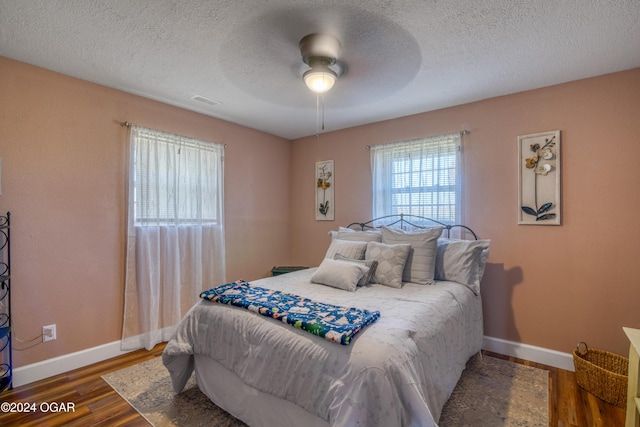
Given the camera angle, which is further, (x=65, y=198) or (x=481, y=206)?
(x=481, y=206)

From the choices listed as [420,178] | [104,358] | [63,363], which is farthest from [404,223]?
[63,363]

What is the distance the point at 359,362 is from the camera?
1.36 metres

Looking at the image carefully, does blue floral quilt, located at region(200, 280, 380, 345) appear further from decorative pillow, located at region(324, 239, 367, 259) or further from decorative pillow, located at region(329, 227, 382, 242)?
decorative pillow, located at region(329, 227, 382, 242)

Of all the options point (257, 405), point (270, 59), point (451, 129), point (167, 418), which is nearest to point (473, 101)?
point (451, 129)

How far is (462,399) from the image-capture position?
211cm

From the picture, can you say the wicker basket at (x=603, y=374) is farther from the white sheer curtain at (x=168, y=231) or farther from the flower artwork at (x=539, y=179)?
the white sheer curtain at (x=168, y=231)

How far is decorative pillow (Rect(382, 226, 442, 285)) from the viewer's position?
2.58 metres

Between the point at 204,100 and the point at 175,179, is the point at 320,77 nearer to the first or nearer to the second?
the point at 204,100

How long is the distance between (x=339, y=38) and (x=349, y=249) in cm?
172

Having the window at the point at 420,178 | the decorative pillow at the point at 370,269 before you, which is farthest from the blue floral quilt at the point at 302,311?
the window at the point at 420,178

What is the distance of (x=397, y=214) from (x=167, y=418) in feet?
8.86

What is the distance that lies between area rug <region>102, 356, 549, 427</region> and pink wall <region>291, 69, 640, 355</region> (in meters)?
0.52

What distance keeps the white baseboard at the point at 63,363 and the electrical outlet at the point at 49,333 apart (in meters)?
0.16

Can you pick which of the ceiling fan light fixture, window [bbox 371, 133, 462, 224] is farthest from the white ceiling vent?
window [bbox 371, 133, 462, 224]
